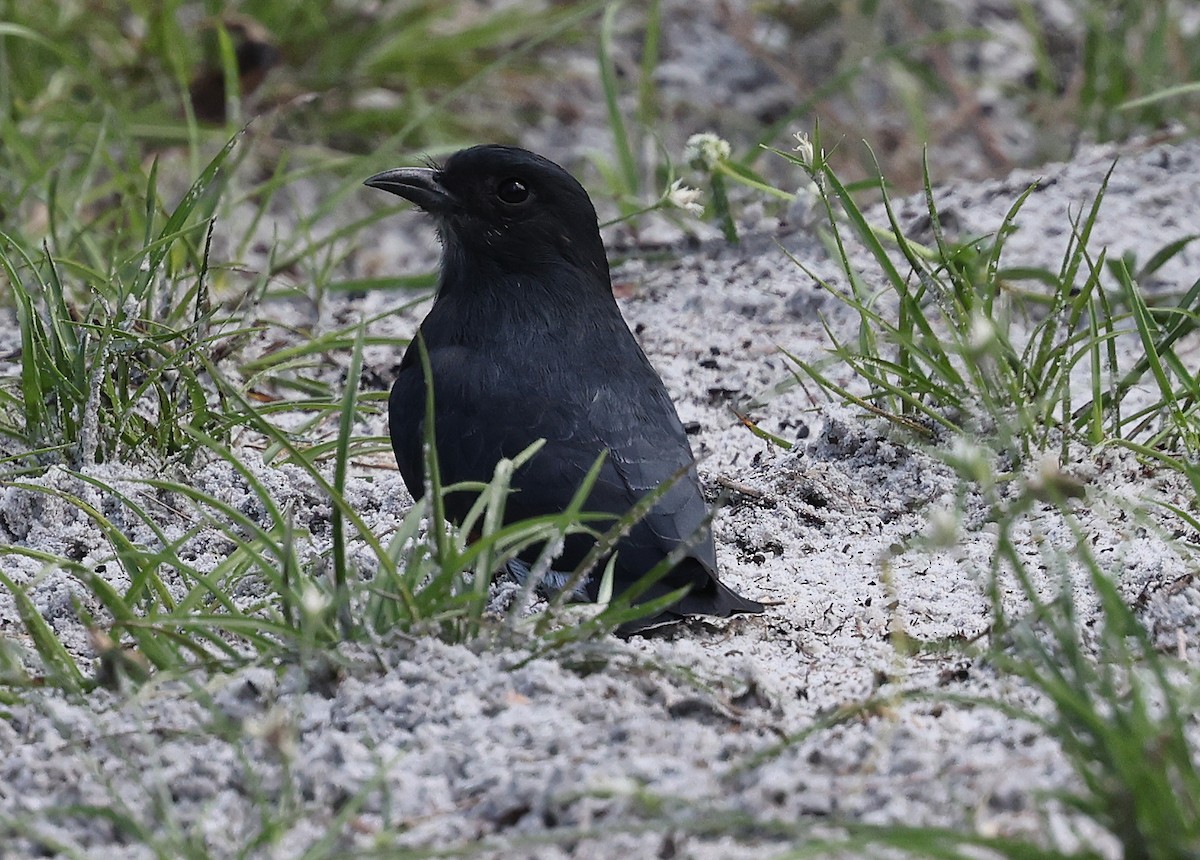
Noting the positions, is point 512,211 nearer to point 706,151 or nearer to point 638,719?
point 706,151

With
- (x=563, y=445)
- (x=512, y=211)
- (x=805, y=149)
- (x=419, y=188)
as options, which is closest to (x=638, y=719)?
(x=563, y=445)

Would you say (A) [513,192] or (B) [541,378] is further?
(A) [513,192]

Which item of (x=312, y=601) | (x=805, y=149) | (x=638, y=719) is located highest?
(x=805, y=149)

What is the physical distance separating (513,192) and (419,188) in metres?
0.24

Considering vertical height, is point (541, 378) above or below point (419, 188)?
below

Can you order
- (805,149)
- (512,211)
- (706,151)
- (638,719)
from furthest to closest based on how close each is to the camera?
(706,151)
(512,211)
(805,149)
(638,719)

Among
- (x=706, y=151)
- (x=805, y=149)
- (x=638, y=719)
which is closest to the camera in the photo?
(x=638, y=719)

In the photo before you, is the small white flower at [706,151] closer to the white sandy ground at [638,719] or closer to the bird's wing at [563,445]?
the bird's wing at [563,445]

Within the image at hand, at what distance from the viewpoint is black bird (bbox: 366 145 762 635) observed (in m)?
3.12

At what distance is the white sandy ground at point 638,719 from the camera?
195 cm

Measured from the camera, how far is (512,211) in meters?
3.72

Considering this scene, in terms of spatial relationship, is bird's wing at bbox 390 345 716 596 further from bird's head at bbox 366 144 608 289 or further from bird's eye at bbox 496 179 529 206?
bird's eye at bbox 496 179 529 206

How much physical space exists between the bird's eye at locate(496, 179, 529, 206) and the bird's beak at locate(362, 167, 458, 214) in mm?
124

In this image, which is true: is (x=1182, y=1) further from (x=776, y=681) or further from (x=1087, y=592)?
(x=776, y=681)
